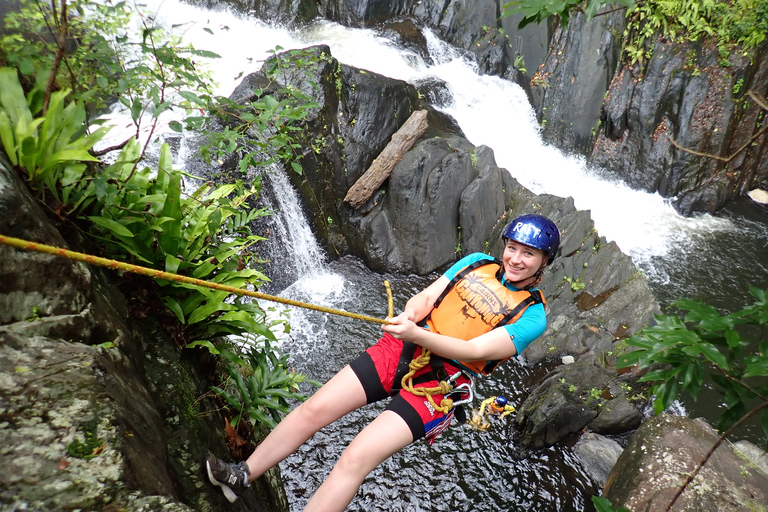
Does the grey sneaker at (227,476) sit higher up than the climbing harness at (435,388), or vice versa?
the climbing harness at (435,388)

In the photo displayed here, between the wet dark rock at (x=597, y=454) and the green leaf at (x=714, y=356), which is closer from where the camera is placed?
the green leaf at (x=714, y=356)

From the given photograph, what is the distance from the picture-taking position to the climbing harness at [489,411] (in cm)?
581

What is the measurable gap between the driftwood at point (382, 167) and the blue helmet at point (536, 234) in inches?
228

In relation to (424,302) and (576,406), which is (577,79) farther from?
(424,302)

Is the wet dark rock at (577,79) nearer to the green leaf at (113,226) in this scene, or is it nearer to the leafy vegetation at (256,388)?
the leafy vegetation at (256,388)

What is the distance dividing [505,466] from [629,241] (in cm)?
725

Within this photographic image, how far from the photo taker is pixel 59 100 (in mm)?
2414

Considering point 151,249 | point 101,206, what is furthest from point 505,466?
point 101,206

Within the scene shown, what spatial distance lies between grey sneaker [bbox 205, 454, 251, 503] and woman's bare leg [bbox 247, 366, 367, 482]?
3.3 inches

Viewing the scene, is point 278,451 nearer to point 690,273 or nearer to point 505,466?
point 505,466

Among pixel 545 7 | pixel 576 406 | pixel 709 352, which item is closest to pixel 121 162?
pixel 545 7

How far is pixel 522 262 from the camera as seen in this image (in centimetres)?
320

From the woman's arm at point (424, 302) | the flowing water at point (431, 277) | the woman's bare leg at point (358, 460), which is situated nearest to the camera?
the woman's bare leg at point (358, 460)

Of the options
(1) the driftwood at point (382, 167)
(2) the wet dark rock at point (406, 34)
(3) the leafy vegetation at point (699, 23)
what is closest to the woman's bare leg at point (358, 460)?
(1) the driftwood at point (382, 167)
